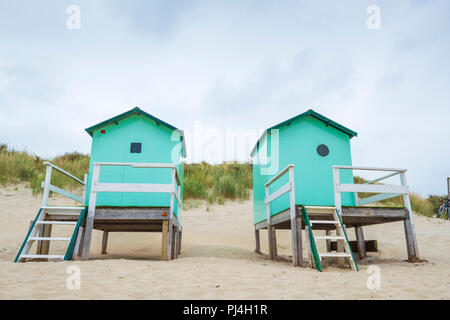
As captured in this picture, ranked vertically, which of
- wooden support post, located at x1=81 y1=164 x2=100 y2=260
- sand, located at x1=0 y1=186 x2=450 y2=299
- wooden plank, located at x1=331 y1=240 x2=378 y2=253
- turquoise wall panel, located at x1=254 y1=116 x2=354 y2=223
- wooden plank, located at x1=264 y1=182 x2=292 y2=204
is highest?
turquoise wall panel, located at x1=254 y1=116 x2=354 y2=223

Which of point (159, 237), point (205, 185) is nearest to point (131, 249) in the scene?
point (159, 237)

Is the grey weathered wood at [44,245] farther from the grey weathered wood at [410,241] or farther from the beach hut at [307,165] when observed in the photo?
the grey weathered wood at [410,241]

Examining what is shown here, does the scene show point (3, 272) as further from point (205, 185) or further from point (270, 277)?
point (205, 185)

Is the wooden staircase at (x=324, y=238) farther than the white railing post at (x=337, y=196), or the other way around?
the white railing post at (x=337, y=196)

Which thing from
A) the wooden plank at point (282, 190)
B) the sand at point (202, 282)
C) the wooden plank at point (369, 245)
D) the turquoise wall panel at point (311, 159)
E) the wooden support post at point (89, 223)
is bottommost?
the sand at point (202, 282)

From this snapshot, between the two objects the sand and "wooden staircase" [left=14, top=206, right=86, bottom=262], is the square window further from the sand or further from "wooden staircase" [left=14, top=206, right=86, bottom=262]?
the sand

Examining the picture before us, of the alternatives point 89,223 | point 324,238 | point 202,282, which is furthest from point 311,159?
point 89,223

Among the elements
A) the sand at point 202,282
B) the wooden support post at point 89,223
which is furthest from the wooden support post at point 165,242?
the wooden support post at point 89,223

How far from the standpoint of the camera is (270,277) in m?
5.36

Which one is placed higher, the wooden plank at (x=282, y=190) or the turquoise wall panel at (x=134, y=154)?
the turquoise wall panel at (x=134, y=154)

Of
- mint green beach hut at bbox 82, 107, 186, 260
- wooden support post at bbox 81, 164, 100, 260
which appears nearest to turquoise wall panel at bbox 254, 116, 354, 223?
mint green beach hut at bbox 82, 107, 186, 260

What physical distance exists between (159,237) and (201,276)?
10.5m

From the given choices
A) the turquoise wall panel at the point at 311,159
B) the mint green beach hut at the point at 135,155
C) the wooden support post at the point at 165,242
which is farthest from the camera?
the turquoise wall panel at the point at 311,159
